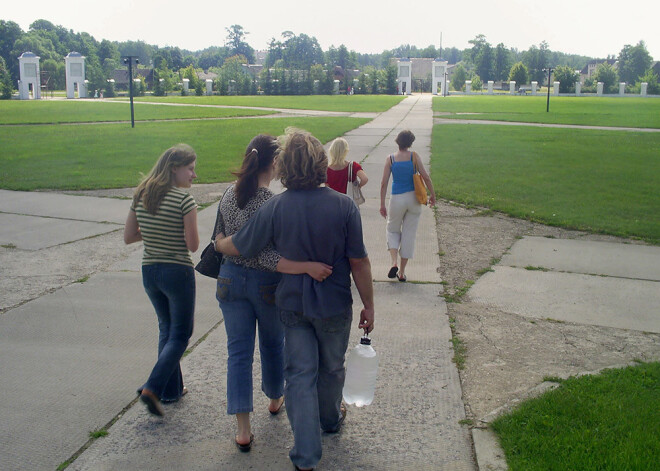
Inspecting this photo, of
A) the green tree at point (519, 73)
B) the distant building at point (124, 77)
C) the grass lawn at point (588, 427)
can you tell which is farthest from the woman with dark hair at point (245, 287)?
the distant building at point (124, 77)

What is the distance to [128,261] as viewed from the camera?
25.7ft

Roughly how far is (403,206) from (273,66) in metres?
133

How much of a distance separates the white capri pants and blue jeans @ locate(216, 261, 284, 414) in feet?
11.8

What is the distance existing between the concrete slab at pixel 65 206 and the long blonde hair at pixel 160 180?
19.8ft

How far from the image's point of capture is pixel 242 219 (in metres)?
3.78

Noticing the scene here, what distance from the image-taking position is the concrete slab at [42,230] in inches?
344

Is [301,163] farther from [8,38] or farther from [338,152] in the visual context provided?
[8,38]

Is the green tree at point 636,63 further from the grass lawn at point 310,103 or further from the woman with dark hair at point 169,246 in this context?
the woman with dark hair at point 169,246

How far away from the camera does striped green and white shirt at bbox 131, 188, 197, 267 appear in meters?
4.11

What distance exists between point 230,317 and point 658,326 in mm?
4097

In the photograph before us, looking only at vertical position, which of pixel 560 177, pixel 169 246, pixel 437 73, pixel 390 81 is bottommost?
pixel 560 177

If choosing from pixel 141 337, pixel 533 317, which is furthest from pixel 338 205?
pixel 533 317

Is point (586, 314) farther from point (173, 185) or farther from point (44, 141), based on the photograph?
point (44, 141)

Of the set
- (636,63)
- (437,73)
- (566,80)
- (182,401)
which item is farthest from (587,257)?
(636,63)
